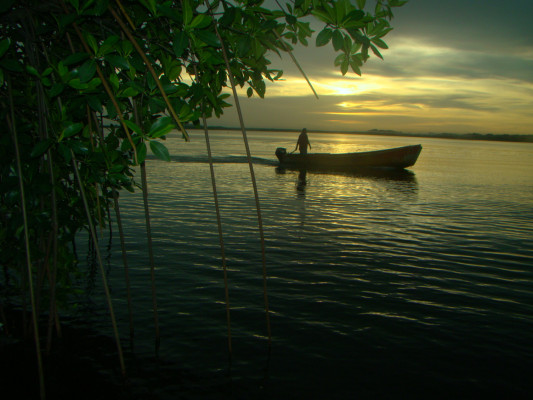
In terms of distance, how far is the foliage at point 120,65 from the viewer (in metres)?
2.46

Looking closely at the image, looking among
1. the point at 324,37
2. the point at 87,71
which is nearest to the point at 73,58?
the point at 87,71

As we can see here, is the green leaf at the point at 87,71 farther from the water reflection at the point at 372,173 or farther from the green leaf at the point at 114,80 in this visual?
the water reflection at the point at 372,173

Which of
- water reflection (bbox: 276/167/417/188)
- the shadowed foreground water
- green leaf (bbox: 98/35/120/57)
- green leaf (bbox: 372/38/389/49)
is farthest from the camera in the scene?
water reflection (bbox: 276/167/417/188)

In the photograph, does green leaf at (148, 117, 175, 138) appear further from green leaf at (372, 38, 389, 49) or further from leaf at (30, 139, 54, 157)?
green leaf at (372, 38, 389, 49)

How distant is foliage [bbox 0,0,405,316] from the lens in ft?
8.06

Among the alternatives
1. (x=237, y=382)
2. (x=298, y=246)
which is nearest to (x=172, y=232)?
(x=298, y=246)

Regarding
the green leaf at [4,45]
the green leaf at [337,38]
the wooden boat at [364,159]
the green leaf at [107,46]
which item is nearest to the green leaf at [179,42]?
the green leaf at [107,46]

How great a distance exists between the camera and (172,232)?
412 inches

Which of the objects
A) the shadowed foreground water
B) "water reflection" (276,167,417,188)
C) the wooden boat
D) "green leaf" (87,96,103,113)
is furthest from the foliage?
the wooden boat

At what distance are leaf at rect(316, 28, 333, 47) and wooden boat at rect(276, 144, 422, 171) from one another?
25299mm

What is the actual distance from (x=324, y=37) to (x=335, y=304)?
474 cm

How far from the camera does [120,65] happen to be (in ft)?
8.09

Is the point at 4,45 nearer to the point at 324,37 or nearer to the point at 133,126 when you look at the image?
the point at 133,126

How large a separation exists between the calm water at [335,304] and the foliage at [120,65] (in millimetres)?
1984
